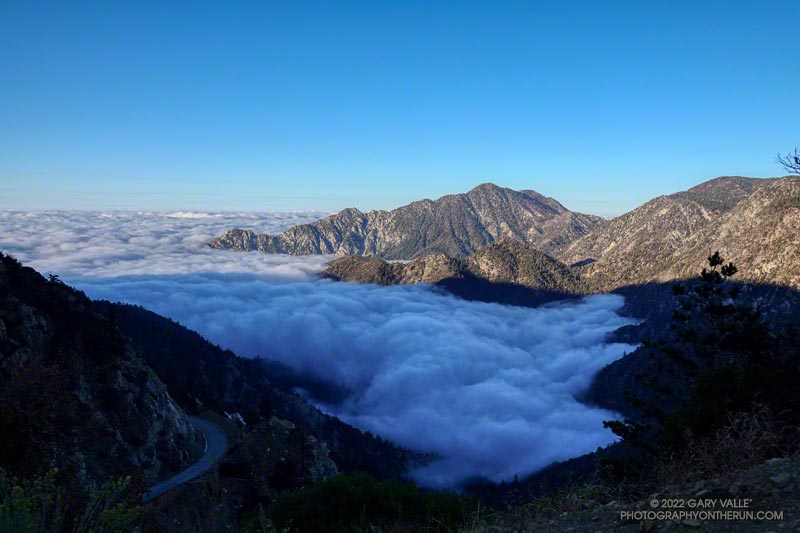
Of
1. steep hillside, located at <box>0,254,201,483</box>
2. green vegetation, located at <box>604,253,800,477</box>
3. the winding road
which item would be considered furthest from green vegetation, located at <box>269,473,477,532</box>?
steep hillside, located at <box>0,254,201,483</box>

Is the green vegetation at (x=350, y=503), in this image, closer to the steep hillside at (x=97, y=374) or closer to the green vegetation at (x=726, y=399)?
the green vegetation at (x=726, y=399)

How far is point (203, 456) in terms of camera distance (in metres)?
73.7

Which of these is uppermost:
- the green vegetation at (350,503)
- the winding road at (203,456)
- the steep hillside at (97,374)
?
the green vegetation at (350,503)

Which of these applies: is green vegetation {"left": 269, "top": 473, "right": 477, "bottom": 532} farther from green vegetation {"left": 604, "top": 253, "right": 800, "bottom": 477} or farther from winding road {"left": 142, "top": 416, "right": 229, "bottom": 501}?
winding road {"left": 142, "top": 416, "right": 229, "bottom": 501}

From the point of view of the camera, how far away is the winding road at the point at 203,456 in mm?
55706

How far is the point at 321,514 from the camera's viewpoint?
73.2ft

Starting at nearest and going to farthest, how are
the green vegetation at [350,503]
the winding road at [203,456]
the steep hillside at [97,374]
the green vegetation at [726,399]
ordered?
the green vegetation at [726,399]
the green vegetation at [350,503]
the winding road at [203,456]
the steep hillside at [97,374]

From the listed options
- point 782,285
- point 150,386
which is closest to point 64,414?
point 150,386

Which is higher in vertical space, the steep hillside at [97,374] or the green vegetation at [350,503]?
the green vegetation at [350,503]

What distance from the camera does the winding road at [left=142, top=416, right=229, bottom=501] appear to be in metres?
55.7

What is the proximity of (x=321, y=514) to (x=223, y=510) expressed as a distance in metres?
14.0

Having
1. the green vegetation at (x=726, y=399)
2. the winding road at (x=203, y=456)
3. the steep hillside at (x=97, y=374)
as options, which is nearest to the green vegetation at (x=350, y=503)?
the green vegetation at (x=726, y=399)

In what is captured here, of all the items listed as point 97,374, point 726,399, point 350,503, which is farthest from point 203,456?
point 726,399

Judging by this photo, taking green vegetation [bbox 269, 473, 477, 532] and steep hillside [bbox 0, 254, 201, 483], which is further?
steep hillside [bbox 0, 254, 201, 483]
